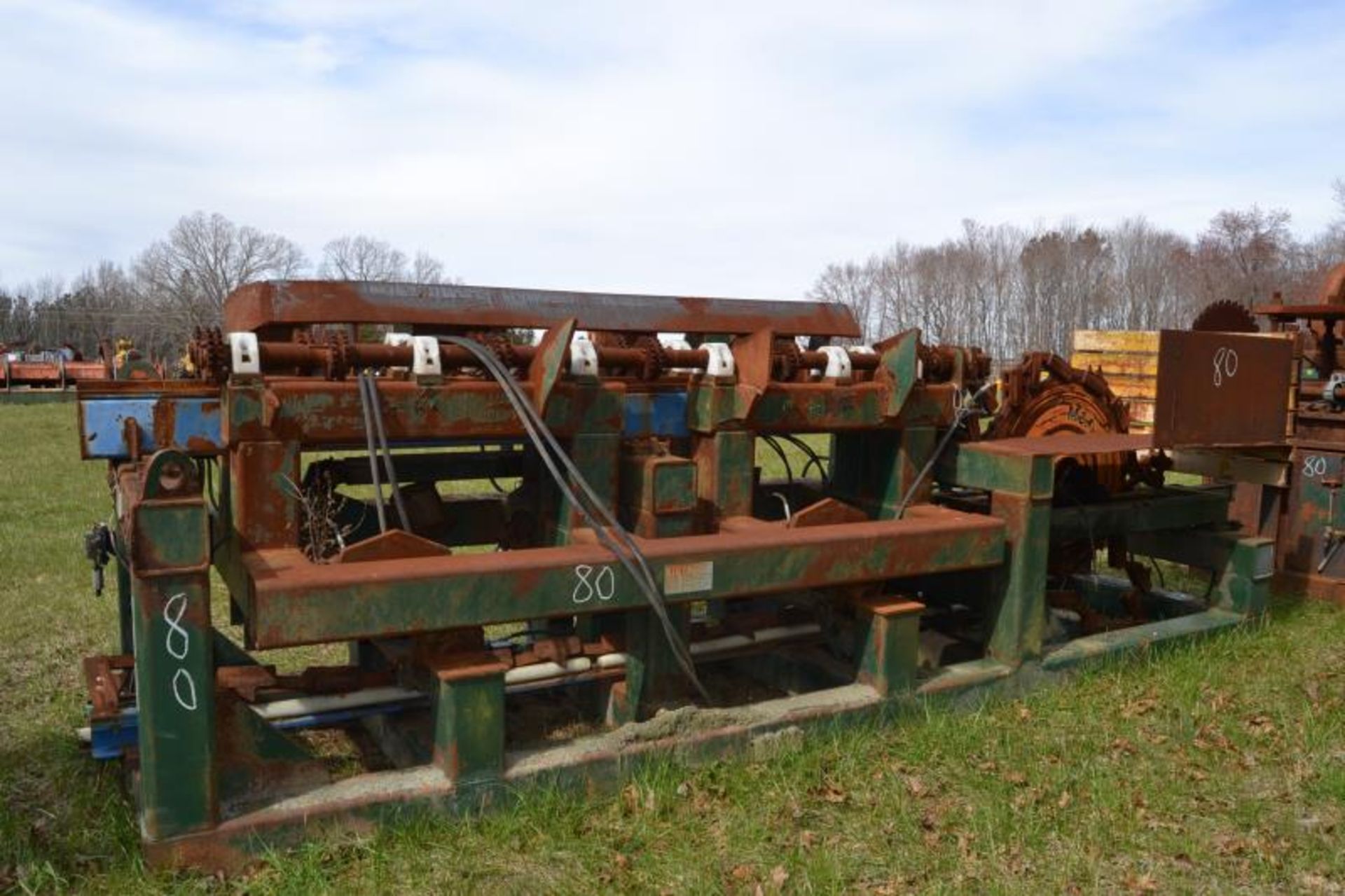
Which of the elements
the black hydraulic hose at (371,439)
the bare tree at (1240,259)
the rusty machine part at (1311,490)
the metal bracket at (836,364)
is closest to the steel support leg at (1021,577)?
the metal bracket at (836,364)

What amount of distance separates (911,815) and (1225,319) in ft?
14.6

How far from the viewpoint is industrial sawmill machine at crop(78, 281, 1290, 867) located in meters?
3.03

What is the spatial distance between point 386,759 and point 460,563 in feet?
3.78

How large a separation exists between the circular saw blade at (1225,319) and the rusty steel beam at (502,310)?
2.76 meters

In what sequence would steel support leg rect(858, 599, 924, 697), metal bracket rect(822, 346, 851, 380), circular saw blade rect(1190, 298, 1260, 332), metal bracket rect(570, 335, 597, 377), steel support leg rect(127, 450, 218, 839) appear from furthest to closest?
circular saw blade rect(1190, 298, 1260, 332)
metal bracket rect(822, 346, 851, 380)
steel support leg rect(858, 599, 924, 697)
metal bracket rect(570, 335, 597, 377)
steel support leg rect(127, 450, 218, 839)

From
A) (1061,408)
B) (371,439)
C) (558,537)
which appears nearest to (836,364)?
(558,537)

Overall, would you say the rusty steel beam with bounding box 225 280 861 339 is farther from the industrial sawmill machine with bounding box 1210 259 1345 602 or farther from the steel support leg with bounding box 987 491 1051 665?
the industrial sawmill machine with bounding box 1210 259 1345 602

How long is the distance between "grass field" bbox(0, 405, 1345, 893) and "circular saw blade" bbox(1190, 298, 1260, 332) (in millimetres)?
2408

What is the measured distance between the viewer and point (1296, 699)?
4.62m

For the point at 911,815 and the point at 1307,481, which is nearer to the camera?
the point at 911,815

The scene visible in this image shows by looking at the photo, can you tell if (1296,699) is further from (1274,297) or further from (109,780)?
(109,780)

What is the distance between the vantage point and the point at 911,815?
3467 mm

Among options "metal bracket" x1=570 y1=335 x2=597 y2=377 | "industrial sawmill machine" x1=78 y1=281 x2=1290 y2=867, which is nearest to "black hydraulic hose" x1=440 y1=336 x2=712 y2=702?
"industrial sawmill machine" x1=78 y1=281 x2=1290 y2=867

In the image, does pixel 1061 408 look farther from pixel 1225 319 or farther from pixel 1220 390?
pixel 1225 319
